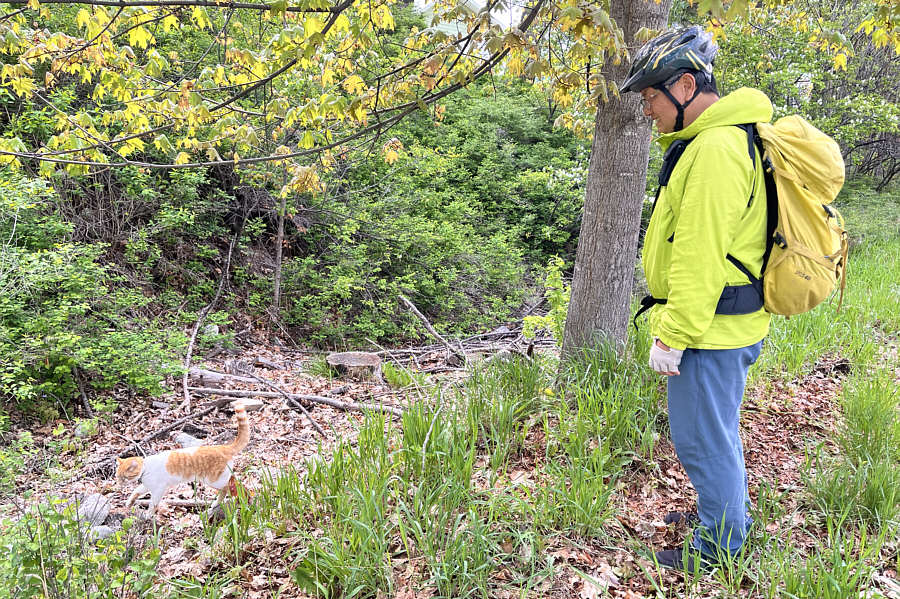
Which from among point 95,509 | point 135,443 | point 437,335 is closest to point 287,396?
point 135,443

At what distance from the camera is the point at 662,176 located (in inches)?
93.4

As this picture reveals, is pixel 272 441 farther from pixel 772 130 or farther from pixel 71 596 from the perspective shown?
pixel 772 130

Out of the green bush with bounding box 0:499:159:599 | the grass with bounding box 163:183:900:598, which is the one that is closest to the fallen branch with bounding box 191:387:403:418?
the grass with bounding box 163:183:900:598

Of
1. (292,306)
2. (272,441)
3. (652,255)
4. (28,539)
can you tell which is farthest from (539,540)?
(292,306)

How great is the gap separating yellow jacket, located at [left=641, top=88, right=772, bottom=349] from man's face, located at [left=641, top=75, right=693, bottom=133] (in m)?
0.07

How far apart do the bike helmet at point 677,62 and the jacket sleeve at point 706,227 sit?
0.99 feet

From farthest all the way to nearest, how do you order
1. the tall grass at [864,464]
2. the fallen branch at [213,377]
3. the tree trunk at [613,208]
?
the fallen branch at [213,377] < the tree trunk at [613,208] < the tall grass at [864,464]

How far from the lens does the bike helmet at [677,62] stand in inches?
86.7

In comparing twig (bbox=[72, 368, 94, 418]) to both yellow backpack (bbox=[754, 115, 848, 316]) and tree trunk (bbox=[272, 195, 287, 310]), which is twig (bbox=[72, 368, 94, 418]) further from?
yellow backpack (bbox=[754, 115, 848, 316])

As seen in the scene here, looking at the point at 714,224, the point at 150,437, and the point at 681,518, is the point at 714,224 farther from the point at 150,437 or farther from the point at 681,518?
the point at 150,437

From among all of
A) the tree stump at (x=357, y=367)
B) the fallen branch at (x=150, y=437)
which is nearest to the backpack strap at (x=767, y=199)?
the tree stump at (x=357, y=367)

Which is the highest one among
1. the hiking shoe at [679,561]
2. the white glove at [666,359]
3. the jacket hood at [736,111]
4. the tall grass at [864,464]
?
the jacket hood at [736,111]

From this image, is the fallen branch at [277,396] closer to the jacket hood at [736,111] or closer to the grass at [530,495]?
the grass at [530,495]

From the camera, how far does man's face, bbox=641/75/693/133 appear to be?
2.24 m
